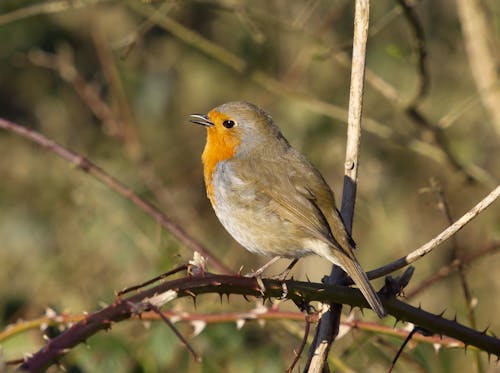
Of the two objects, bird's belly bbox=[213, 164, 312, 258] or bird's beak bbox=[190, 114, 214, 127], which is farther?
bird's beak bbox=[190, 114, 214, 127]

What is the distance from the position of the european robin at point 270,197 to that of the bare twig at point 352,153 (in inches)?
22.7

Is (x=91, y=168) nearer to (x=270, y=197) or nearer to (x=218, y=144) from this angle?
(x=270, y=197)

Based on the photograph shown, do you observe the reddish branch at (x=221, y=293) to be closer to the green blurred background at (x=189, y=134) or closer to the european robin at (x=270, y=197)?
the european robin at (x=270, y=197)

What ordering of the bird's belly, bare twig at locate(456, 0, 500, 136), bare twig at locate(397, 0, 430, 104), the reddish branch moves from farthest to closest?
bare twig at locate(456, 0, 500, 136) < bare twig at locate(397, 0, 430, 104) < the bird's belly < the reddish branch

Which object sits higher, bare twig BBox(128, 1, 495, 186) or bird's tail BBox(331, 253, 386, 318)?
bare twig BBox(128, 1, 495, 186)

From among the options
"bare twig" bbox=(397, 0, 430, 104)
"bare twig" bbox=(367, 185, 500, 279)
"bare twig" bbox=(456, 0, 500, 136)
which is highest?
"bare twig" bbox=(456, 0, 500, 136)

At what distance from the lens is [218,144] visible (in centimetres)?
401

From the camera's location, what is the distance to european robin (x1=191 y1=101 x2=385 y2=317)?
3.40 m

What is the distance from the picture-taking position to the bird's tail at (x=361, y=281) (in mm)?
2242

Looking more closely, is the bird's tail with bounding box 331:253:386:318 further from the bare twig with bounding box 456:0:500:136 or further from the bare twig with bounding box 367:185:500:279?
the bare twig with bounding box 456:0:500:136

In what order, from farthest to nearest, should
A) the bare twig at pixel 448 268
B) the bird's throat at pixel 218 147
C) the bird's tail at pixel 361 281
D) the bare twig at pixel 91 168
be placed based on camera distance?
the bird's throat at pixel 218 147 → the bare twig at pixel 448 268 → the bare twig at pixel 91 168 → the bird's tail at pixel 361 281

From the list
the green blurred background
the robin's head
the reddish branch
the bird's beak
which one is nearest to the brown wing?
the robin's head

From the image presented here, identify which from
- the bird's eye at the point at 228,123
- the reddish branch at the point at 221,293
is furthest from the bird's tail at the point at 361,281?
the bird's eye at the point at 228,123

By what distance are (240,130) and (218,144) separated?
13cm
